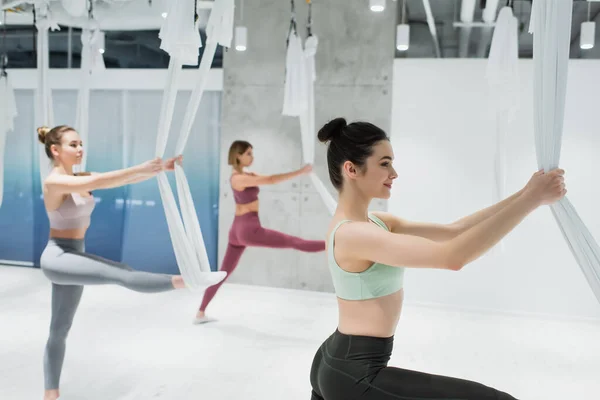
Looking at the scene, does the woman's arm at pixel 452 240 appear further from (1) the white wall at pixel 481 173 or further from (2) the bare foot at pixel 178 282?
(1) the white wall at pixel 481 173

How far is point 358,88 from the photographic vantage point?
207 inches

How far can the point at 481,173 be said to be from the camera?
495 cm

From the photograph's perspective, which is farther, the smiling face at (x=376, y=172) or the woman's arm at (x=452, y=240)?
the smiling face at (x=376, y=172)

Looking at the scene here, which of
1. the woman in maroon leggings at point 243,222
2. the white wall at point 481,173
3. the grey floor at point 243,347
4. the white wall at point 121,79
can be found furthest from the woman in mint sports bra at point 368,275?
the white wall at point 121,79

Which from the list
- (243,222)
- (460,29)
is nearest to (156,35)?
(243,222)

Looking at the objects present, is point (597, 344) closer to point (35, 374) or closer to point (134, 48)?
point (35, 374)

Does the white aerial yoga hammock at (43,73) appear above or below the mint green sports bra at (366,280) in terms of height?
above

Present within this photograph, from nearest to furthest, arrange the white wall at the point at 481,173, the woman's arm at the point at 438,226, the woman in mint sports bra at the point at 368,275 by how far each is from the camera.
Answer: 1. the woman in mint sports bra at the point at 368,275
2. the woman's arm at the point at 438,226
3. the white wall at the point at 481,173

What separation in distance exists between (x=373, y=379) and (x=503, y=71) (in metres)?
2.46

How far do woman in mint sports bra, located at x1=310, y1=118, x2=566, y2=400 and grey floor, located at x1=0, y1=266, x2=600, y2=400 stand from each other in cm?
168

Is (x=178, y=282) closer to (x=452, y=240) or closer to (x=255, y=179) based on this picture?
(x=452, y=240)

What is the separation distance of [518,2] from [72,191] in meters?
5.04

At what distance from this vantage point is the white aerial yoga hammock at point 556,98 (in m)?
1.41

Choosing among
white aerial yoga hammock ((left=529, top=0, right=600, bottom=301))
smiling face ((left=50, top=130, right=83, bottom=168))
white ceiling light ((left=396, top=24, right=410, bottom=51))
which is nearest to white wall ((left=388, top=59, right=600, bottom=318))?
white ceiling light ((left=396, top=24, right=410, bottom=51))
